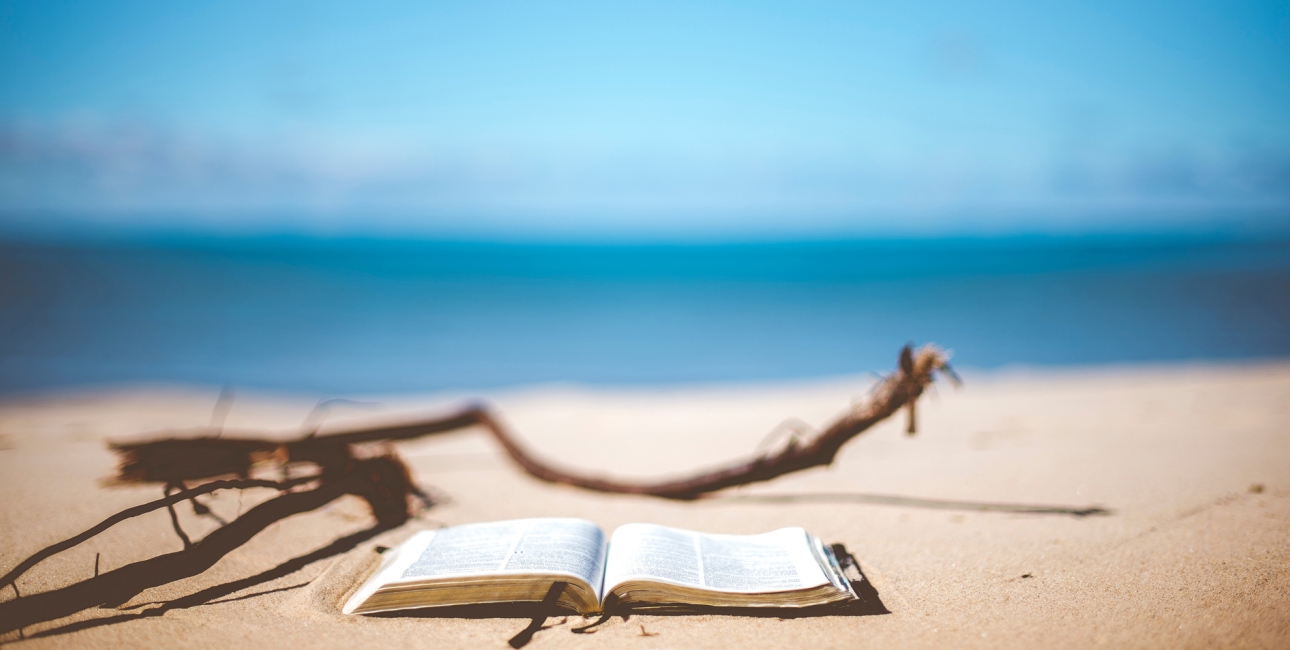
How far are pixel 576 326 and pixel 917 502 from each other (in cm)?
1345

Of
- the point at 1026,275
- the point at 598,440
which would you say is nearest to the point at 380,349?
the point at 598,440

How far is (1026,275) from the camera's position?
91.1ft

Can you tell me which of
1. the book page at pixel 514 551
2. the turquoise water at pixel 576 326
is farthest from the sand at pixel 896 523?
the turquoise water at pixel 576 326

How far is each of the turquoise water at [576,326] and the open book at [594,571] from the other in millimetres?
7859

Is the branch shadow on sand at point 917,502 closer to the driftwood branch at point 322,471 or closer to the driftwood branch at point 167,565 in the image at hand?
the driftwood branch at point 322,471

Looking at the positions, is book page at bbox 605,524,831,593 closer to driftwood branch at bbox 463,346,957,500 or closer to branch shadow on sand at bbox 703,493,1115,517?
driftwood branch at bbox 463,346,957,500

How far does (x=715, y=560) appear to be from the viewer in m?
1.79

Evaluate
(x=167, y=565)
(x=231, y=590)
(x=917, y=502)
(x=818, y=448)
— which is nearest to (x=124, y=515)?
(x=167, y=565)

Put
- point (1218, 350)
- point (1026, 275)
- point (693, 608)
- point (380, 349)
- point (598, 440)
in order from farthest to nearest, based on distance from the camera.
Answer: point (1026, 275) → point (380, 349) → point (1218, 350) → point (598, 440) → point (693, 608)

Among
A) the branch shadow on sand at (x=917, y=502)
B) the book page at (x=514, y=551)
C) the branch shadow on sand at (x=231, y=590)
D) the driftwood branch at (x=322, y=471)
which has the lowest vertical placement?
the branch shadow on sand at (x=917, y=502)

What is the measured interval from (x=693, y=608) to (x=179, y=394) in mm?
6827

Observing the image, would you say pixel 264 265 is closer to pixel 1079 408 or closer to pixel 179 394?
pixel 179 394

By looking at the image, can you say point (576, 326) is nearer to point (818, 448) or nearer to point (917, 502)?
point (917, 502)

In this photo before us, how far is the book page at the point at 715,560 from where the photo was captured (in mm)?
1644
